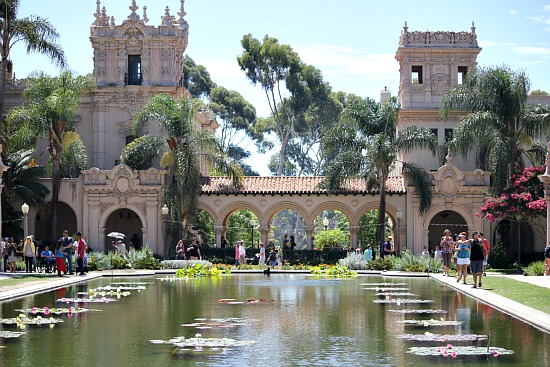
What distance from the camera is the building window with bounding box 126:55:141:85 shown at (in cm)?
5481

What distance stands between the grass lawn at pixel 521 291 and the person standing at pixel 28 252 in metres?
17.5

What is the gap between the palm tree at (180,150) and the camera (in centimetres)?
4803

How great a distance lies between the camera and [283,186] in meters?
51.7

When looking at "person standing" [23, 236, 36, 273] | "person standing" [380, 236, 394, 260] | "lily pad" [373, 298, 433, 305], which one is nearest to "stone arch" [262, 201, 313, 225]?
"person standing" [380, 236, 394, 260]

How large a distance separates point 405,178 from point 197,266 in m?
15.0

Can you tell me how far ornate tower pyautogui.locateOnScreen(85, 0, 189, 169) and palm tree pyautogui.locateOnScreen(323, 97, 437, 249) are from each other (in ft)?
36.9

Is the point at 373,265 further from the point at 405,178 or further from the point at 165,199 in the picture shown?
the point at 165,199

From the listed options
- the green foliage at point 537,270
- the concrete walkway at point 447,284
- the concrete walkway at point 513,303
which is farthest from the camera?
the green foliage at point 537,270

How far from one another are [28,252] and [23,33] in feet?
30.5

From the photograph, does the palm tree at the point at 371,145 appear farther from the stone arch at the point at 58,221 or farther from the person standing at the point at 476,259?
the person standing at the point at 476,259

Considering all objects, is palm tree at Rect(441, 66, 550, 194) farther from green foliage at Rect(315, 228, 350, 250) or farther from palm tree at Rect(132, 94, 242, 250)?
green foliage at Rect(315, 228, 350, 250)

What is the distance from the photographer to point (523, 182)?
137ft

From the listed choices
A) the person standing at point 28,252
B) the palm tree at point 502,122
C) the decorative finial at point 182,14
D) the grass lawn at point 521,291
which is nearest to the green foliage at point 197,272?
the person standing at point 28,252

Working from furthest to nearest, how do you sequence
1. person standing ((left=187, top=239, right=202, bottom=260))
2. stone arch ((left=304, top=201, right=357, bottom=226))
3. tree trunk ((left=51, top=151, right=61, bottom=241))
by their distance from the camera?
stone arch ((left=304, top=201, right=357, bottom=226)) < tree trunk ((left=51, top=151, right=61, bottom=241)) < person standing ((left=187, top=239, right=202, bottom=260))
